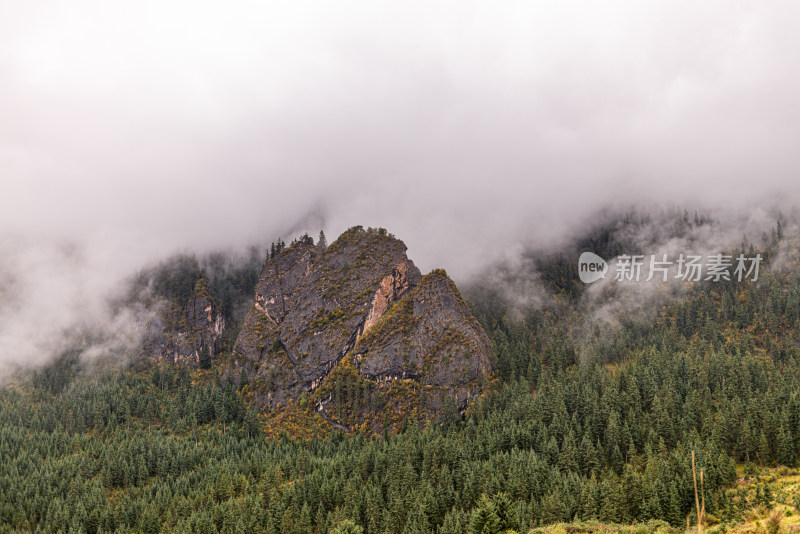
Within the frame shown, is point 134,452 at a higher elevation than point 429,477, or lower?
higher

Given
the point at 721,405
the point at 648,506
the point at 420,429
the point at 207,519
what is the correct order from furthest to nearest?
the point at 420,429 → the point at 721,405 → the point at 207,519 → the point at 648,506

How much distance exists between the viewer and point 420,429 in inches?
7333

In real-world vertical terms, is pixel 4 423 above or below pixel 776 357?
below

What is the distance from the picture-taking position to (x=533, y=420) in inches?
5758

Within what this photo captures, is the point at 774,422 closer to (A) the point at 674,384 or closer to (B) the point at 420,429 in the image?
(A) the point at 674,384

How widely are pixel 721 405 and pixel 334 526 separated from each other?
334ft

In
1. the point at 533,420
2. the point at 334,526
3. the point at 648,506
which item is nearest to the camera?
the point at 648,506

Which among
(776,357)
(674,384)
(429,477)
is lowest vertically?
(429,477)

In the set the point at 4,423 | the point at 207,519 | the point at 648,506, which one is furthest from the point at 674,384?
the point at 4,423

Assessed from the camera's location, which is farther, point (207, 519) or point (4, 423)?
point (4, 423)

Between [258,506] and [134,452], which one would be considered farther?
[134,452]

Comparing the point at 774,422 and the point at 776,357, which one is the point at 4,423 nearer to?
the point at 774,422

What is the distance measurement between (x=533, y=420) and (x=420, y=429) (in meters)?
52.9

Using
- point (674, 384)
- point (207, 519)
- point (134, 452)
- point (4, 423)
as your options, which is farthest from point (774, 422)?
point (4, 423)
